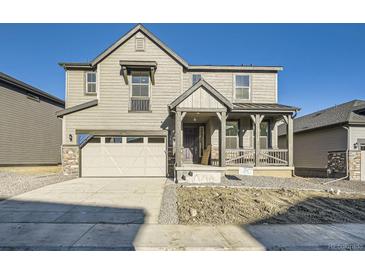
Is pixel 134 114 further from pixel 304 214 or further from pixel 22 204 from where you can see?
pixel 304 214

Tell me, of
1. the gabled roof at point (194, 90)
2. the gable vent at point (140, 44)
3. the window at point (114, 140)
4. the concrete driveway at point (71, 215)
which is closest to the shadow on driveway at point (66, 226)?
the concrete driveway at point (71, 215)

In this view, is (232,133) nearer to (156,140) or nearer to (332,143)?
(156,140)

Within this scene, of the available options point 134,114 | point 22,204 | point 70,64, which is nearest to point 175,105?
point 134,114

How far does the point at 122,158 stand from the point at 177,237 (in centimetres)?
812

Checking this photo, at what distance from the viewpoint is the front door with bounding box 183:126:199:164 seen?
42.3 feet

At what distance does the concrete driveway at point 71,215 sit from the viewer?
12.8ft


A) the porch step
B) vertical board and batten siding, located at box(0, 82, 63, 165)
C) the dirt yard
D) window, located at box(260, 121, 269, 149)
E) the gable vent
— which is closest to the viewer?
the dirt yard

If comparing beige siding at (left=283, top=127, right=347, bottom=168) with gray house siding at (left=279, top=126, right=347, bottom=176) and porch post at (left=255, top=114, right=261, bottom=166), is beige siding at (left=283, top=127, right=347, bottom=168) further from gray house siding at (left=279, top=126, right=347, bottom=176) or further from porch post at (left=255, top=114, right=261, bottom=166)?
porch post at (left=255, top=114, right=261, bottom=166)

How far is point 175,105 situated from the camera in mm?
A: 9648

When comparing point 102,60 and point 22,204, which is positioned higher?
point 102,60

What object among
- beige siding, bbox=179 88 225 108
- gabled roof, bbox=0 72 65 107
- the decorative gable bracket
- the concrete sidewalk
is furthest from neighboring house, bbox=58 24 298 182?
the concrete sidewalk

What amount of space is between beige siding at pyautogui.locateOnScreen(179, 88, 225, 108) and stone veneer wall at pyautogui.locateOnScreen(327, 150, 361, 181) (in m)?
7.80

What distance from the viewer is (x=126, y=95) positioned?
12.2 meters
